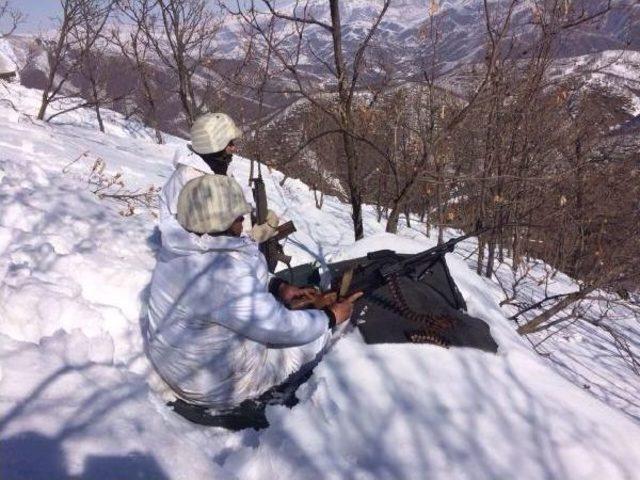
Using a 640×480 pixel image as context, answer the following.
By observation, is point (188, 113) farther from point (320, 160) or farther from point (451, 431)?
point (451, 431)

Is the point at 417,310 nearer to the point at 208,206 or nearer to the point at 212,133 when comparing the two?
the point at 208,206

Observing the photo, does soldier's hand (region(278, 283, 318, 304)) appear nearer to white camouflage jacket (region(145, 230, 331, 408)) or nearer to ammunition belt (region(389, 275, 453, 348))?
white camouflage jacket (region(145, 230, 331, 408))

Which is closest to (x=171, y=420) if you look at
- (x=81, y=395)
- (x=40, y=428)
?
(x=81, y=395)

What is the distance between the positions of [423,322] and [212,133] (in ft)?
7.06

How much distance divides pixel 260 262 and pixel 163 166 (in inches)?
324

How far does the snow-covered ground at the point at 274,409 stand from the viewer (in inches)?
64.8

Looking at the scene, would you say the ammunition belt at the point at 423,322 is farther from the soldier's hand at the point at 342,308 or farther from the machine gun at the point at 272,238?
the machine gun at the point at 272,238

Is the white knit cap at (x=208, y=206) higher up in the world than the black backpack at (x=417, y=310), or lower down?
higher up

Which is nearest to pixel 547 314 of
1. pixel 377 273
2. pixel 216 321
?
pixel 377 273

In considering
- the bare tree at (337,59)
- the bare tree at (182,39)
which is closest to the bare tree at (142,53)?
the bare tree at (182,39)

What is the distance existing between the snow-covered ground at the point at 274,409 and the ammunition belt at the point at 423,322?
0.06 metres

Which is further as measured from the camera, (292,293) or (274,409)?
(292,293)

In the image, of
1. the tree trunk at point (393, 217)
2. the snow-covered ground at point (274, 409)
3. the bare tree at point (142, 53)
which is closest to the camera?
the snow-covered ground at point (274, 409)

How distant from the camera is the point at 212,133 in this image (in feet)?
11.8
